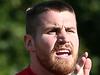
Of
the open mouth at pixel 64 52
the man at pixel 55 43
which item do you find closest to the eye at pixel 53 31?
the man at pixel 55 43

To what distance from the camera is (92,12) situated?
9.77m

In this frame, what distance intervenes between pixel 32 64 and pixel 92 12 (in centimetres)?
501

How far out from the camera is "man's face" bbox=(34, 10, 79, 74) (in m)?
4.65

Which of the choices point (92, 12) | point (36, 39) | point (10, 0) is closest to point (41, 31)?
point (36, 39)

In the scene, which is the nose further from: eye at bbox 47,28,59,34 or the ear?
the ear

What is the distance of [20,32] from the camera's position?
28.2 ft

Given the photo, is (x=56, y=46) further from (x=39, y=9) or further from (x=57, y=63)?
(x=39, y=9)

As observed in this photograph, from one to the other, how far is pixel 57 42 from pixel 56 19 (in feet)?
0.47

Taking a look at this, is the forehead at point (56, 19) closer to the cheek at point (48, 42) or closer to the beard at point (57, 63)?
the cheek at point (48, 42)

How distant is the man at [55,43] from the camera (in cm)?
466

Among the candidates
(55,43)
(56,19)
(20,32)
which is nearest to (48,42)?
(55,43)

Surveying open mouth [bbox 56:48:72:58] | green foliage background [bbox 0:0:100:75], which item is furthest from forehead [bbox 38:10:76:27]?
green foliage background [bbox 0:0:100:75]

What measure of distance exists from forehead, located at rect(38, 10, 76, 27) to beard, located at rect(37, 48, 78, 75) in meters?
0.19

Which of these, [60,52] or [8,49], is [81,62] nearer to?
[60,52]
